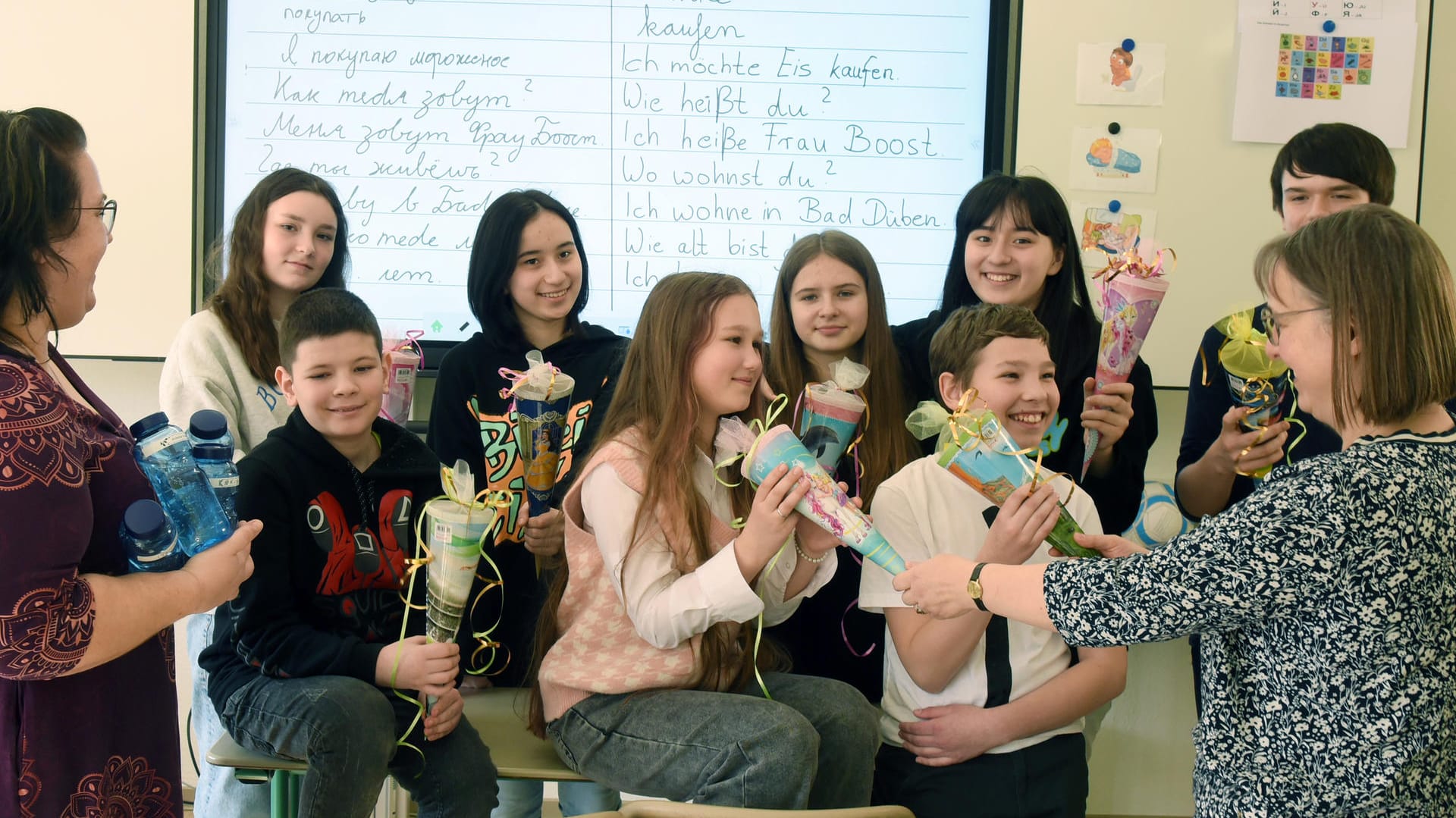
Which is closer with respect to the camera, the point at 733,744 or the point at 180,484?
the point at 180,484

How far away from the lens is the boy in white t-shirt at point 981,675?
2.03 m

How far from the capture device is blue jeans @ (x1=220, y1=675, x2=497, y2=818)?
1883mm

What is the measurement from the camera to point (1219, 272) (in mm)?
3338

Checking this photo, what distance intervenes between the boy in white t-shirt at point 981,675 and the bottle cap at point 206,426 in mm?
1140

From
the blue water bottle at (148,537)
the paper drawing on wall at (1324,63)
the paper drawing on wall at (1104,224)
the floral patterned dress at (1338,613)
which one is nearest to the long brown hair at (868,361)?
the floral patterned dress at (1338,613)

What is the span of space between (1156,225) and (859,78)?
99 centimetres

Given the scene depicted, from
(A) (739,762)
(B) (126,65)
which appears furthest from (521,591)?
(B) (126,65)

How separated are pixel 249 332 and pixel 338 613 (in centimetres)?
80

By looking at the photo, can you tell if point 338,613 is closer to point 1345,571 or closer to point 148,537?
point 148,537

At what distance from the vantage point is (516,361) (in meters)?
2.62

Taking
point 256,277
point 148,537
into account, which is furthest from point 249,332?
point 148,537

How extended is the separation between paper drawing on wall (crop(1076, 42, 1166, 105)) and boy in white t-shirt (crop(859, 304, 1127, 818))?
1.41m

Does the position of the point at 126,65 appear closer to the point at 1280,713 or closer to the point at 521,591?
the point at 521,591

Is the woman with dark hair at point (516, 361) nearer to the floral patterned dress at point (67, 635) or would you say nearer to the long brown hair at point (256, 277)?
the long brown hair at point (256, 277)
